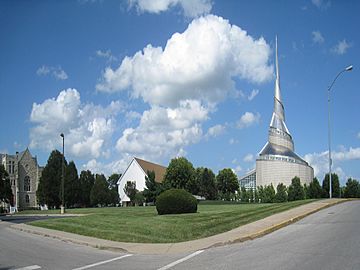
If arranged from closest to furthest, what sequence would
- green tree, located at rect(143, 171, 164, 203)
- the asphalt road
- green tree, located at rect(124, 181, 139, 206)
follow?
the asphalt road, green tree, located at rect(143, 171, 164, 203), green tree, located at rect(124, 181, 139, 206)

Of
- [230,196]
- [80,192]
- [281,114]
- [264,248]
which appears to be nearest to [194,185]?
[230,196]

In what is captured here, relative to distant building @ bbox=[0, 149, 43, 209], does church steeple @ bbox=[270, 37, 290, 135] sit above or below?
above

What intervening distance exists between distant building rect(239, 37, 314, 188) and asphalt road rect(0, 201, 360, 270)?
9570 cm

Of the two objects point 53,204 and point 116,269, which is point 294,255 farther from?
point 53,204

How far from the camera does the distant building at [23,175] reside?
98.1 meters

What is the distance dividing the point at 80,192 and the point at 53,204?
18.1ft

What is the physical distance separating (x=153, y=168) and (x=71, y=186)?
37.4 meters

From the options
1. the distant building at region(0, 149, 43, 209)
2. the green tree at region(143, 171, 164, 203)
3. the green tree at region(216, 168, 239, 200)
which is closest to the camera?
the green tree at region(143, 171, 164, 203)

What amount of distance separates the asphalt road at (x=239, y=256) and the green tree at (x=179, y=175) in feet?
232

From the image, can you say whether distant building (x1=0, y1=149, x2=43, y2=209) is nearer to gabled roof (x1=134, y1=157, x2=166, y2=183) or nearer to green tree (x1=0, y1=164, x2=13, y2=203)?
green tree (x1=0, y1=164, x2=13, y2=203)

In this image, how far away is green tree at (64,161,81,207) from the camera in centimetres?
7806

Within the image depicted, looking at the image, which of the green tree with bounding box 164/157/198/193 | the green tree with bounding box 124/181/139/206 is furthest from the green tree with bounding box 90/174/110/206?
the green tree with bounding box 164/157/198/193

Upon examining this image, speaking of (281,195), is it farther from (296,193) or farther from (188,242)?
(188,242)

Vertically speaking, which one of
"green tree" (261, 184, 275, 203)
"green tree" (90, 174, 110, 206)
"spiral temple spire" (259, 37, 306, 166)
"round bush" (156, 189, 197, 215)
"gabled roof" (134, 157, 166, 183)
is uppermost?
"spiral temple spire" (259, 37, 306, 166)
